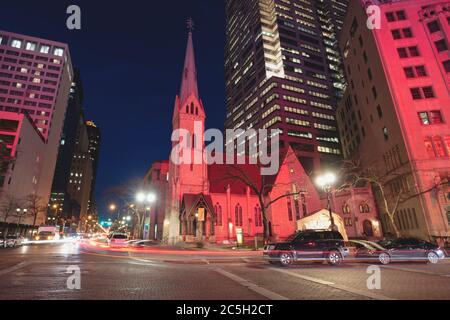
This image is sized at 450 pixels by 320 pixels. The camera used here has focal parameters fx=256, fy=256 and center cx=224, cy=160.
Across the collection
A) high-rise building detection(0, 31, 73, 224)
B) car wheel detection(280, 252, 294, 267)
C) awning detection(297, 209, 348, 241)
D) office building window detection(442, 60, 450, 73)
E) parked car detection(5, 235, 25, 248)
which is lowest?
car wheel detection(280, 252, 294, 267)

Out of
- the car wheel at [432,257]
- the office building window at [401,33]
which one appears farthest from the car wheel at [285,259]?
the office building window at [401,33]

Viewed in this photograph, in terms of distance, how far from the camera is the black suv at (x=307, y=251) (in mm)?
15266

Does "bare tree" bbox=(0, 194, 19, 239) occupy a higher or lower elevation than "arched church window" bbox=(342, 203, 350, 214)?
higher

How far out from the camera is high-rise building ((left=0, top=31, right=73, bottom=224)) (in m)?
93.0

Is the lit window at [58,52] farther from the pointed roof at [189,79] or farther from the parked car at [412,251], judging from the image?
the parked car at [412,251]

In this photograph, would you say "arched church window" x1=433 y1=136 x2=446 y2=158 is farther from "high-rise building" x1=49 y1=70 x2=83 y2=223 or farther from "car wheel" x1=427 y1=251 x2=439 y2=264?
"high-rise building" x1=49 y1=70 x2=83 y2=223

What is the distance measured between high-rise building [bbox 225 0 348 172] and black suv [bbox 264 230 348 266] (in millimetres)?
71914

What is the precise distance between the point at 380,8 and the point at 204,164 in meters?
38.8

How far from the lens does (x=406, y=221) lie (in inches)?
1447

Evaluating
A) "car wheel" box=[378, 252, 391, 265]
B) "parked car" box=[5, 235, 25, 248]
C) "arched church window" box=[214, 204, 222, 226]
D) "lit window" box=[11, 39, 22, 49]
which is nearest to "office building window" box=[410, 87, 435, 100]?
"car wheel" box=[378, 252, 391, 265]

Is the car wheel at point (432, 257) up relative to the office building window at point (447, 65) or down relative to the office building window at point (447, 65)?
down

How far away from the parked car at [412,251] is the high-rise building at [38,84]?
105244 mm

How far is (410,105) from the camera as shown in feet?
118

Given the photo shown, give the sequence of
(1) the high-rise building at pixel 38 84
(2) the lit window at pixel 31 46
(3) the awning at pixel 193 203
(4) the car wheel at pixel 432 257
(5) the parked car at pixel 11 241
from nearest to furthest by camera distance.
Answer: (4) the car wheel at pixel 432 257 < (5) the parked car at pixel 11 241 < (3) the awning at pixel 193 203 < (1) the high-rise building at pixel 38 84 < (2) the lit window at pixel 31 46
